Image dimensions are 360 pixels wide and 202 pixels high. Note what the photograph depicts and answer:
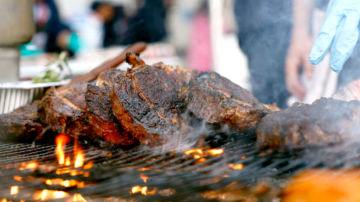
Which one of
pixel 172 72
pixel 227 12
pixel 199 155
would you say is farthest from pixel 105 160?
pixel 227 12

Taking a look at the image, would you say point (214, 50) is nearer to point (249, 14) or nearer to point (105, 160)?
point (249, 14)

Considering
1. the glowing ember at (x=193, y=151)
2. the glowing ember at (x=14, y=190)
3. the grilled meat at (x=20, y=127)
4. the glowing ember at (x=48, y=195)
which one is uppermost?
the grilled meat at (x=20, y=127)

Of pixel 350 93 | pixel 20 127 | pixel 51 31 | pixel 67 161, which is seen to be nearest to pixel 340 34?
pixel 350 93

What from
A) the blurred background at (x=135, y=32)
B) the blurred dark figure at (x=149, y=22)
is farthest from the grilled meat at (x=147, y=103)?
the blurred dark figure at (x=149, y=22)

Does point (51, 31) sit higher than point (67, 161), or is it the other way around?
point (51, 31)

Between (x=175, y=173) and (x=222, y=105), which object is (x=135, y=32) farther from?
(x=175, y=173)

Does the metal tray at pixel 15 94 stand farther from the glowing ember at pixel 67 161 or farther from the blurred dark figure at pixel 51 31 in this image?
the blurred dark figure at pixel 51 31

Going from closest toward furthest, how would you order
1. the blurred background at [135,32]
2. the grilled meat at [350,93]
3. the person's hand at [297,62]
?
1. the grilled meat at [350,93]
2. the person's hand at [297,62]
3. the blurred background at [135,32]
